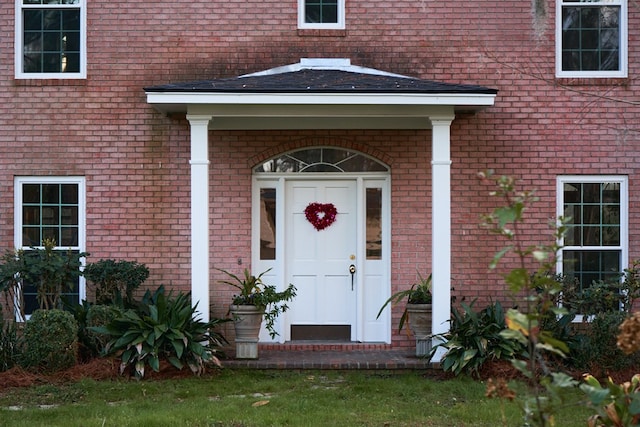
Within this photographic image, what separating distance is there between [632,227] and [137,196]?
647 cm

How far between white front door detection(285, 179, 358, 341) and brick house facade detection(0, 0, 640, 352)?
22.0 inches

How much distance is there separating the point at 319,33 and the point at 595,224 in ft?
→ 14.4

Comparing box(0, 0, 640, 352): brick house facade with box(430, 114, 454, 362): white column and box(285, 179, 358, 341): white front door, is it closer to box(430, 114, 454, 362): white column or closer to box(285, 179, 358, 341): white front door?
box(285, 179, 358, 341): white front door

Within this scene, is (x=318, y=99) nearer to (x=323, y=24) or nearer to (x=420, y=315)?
(x=323, y=24)

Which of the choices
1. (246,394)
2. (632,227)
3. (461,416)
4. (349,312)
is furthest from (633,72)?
(246,394)

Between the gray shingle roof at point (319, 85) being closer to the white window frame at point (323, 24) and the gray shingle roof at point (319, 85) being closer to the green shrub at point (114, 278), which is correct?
the white window frame at point (323, 24)

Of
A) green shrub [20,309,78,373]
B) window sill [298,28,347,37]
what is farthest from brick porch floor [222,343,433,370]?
window sill [298,28,347,37]

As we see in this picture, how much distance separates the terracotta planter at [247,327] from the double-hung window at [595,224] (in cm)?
411

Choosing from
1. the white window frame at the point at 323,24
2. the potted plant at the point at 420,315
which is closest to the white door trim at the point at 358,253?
the potted plant at the point at 420,315

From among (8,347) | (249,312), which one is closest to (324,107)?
(249,312)

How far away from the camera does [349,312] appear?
11.7 m

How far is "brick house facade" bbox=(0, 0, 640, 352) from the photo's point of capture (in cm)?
1135

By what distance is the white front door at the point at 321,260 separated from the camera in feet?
38.2

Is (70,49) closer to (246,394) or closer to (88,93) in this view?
(88,93)
